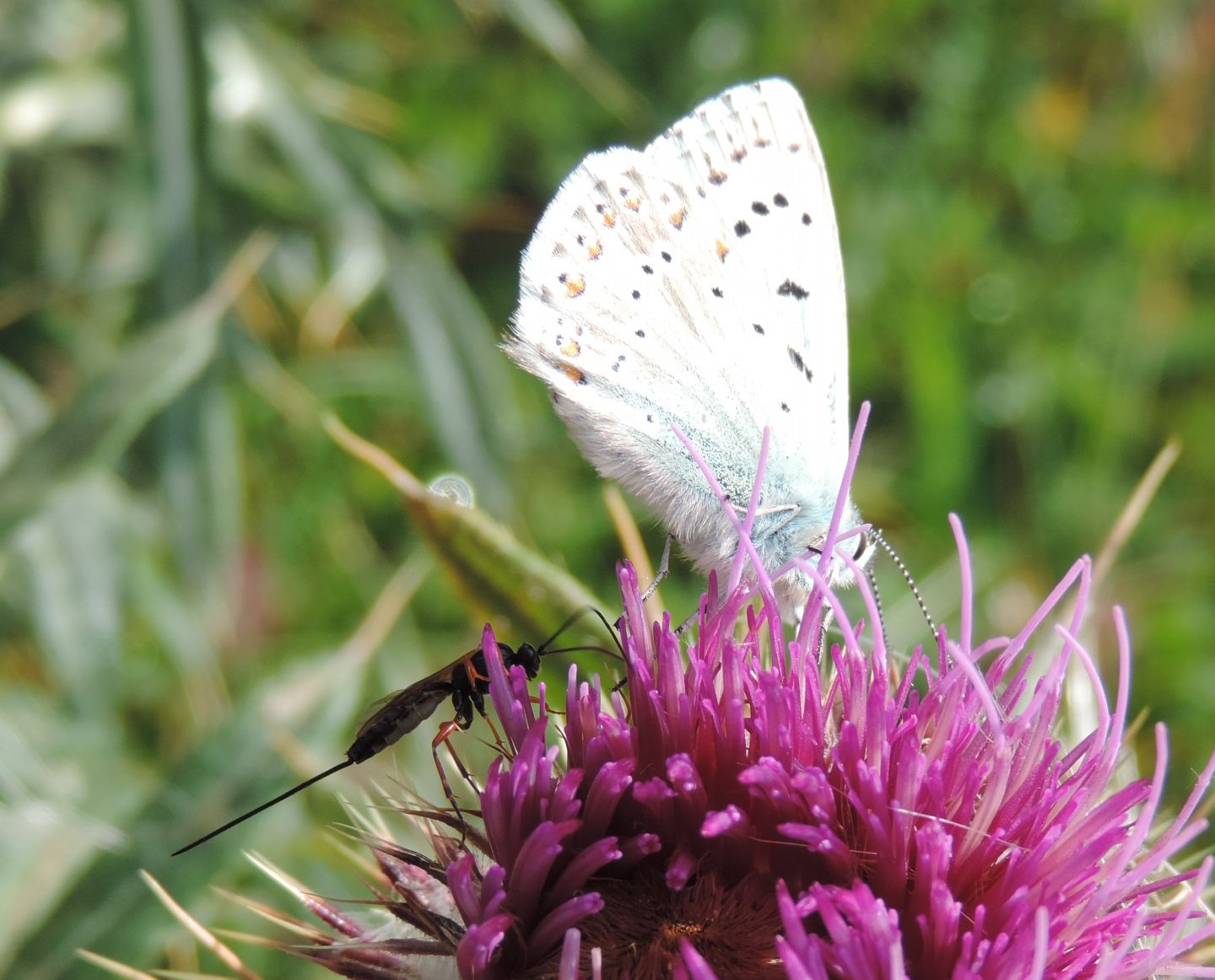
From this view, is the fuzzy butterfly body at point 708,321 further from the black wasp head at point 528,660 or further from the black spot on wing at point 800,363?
the black wasp head at point 528,660

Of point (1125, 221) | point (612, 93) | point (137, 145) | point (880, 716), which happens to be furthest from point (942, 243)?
point (880, 716)

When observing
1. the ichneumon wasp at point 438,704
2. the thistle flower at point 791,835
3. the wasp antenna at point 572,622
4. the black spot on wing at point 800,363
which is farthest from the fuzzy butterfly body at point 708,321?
the ichneumon wasp at point 438,704

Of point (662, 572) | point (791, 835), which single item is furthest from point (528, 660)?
point (791, 835)

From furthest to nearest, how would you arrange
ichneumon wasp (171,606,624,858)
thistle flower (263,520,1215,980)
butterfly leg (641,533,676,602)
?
1. butterfly leg (641,533,676,602)
2. ichneumon wasp (171,606,624,858)
3. thistle flower (263,520,1215,980)

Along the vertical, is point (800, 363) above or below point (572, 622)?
above

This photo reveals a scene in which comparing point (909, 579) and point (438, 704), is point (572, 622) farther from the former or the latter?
point (909, 579)

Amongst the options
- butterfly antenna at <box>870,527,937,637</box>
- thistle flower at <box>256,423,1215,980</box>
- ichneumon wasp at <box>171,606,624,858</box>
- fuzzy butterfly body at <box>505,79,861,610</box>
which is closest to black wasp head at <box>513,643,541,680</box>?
ichneumon wasp at <box>171,606,624,858</box>

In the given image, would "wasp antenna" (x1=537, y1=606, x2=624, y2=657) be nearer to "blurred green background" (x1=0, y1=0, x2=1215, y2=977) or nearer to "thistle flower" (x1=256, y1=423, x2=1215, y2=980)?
"blurred green background" (x1=0, y1=0, x2=1215, y2=977)

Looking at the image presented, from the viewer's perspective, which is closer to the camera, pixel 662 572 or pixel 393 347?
pixel 662 572
